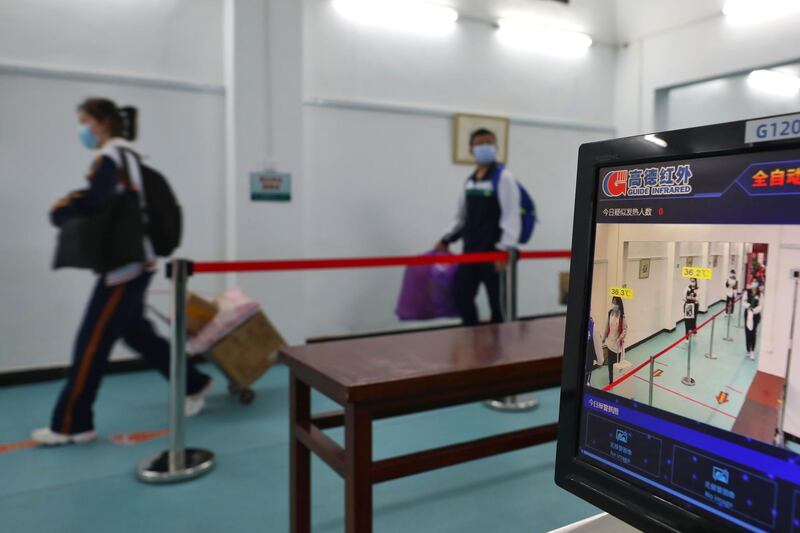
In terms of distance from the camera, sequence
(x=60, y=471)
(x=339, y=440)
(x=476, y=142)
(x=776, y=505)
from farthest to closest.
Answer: (x=476, y=142)
(x=339, y=440)
(x=60, y=471)
(x=776, y=505)

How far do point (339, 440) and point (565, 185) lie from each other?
13.9ft

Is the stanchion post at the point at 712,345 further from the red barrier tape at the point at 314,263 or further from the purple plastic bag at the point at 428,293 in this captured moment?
the purple plastic bag at the point at 428,293

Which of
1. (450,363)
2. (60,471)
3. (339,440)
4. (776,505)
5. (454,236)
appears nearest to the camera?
(776,505)

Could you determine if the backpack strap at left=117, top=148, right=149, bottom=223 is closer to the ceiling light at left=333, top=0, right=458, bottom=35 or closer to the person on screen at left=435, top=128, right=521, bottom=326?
the person on screen at left=435, top=128, right=521, bottom=326

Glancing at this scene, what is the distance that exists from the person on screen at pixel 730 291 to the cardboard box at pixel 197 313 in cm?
339

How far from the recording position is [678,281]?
0.60 meters

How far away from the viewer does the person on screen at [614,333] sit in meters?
0.63

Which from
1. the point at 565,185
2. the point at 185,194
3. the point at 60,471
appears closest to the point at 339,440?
the point at 60,471

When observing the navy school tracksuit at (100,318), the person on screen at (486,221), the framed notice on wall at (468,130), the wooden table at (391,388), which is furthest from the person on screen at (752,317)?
the framed notice on wall at (468,130)

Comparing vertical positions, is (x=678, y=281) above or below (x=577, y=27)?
below

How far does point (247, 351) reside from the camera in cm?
365

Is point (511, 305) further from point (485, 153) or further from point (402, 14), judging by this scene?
point (402, 14)

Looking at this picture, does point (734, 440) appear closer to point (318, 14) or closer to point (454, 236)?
point (454, 236)

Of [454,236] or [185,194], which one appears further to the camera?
[454,236]
